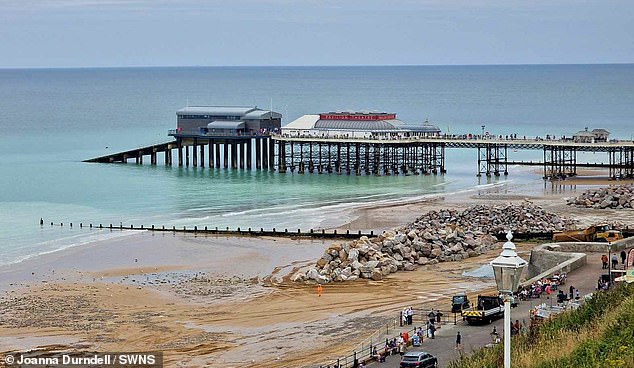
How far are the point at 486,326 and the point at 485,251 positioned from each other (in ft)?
52.6

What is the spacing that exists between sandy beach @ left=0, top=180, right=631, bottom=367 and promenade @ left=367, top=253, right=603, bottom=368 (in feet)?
7.88

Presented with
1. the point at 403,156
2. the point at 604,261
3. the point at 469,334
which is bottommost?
the point at 469,334

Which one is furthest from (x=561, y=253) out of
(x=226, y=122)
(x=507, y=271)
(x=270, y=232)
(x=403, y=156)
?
(x=226, y=122)

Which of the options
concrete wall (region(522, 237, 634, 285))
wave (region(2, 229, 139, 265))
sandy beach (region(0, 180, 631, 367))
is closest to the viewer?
sandy beach (region(0, 180, 631, 367))

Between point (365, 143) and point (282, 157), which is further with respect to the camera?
point (282, 157)

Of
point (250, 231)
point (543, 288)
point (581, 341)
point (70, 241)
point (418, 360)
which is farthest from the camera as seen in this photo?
point (250, 231)

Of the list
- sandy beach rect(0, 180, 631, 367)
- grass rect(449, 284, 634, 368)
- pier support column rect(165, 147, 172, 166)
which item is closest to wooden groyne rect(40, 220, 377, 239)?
sandy beach rect(0, 180, 631, 367)

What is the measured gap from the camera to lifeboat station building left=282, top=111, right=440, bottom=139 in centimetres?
8312

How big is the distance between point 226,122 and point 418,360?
206 ft

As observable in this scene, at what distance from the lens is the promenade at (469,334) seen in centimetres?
2831

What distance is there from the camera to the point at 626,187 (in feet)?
207

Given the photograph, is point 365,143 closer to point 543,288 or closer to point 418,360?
point 543,288

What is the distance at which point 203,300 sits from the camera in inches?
1553

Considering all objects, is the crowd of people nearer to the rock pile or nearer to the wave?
the wave
